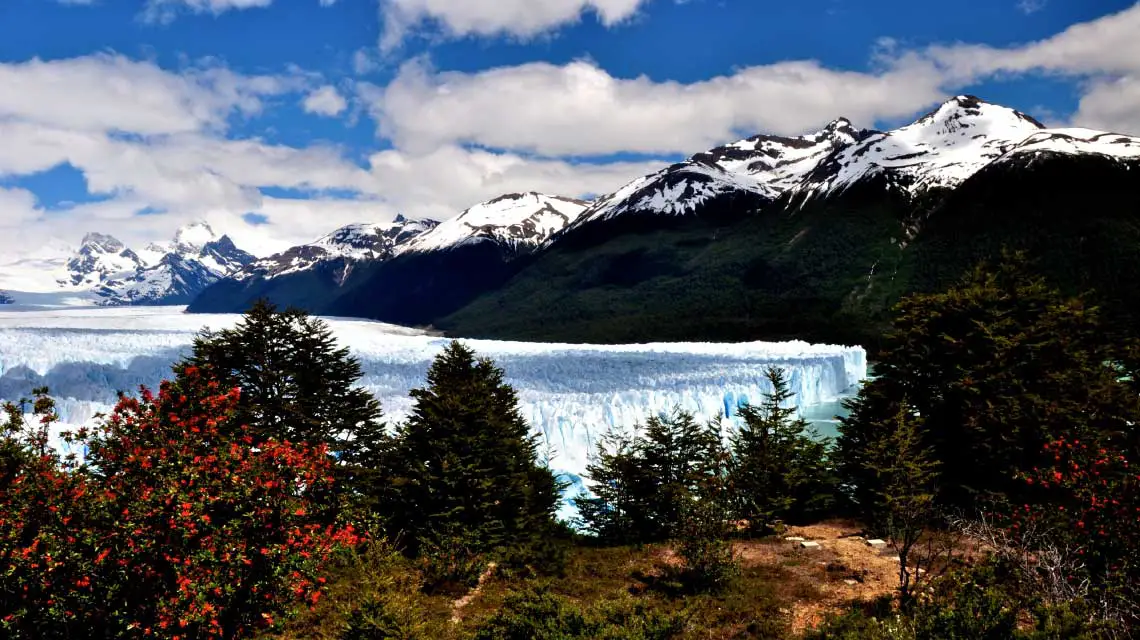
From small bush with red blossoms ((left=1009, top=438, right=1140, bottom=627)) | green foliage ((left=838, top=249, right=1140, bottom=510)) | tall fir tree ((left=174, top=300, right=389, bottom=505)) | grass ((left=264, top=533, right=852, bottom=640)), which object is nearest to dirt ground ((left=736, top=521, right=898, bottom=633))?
grass ((left=264, top=533, right=852, bottom=640))

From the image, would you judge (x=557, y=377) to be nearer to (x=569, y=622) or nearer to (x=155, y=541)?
(x=569, y=622)

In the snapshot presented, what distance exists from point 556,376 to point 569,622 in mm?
58859

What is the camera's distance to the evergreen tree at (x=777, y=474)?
29.9 metres

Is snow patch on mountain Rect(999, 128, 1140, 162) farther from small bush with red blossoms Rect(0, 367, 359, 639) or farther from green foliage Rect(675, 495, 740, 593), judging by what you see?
small bush with red blossoms Rect(0, 367, 359, 639)

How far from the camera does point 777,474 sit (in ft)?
103

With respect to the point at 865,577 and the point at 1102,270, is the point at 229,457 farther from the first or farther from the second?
the point at 1102,270

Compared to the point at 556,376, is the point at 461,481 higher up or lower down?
higher up

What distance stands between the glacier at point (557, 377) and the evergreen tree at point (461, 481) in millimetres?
13422

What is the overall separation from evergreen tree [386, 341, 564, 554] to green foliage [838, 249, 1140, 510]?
51.2ft

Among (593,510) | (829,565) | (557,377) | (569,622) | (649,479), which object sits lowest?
(593,510)

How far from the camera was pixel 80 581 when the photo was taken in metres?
10.6

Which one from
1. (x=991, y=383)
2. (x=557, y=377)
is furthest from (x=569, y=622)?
(x=557, y=377)

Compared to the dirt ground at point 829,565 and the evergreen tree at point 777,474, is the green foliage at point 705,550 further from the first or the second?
the evergreen tree at point 777,474

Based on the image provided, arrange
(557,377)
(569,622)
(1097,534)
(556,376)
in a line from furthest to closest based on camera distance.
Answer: (556,376) → (557,377) → (569,622) → (1097,534)
